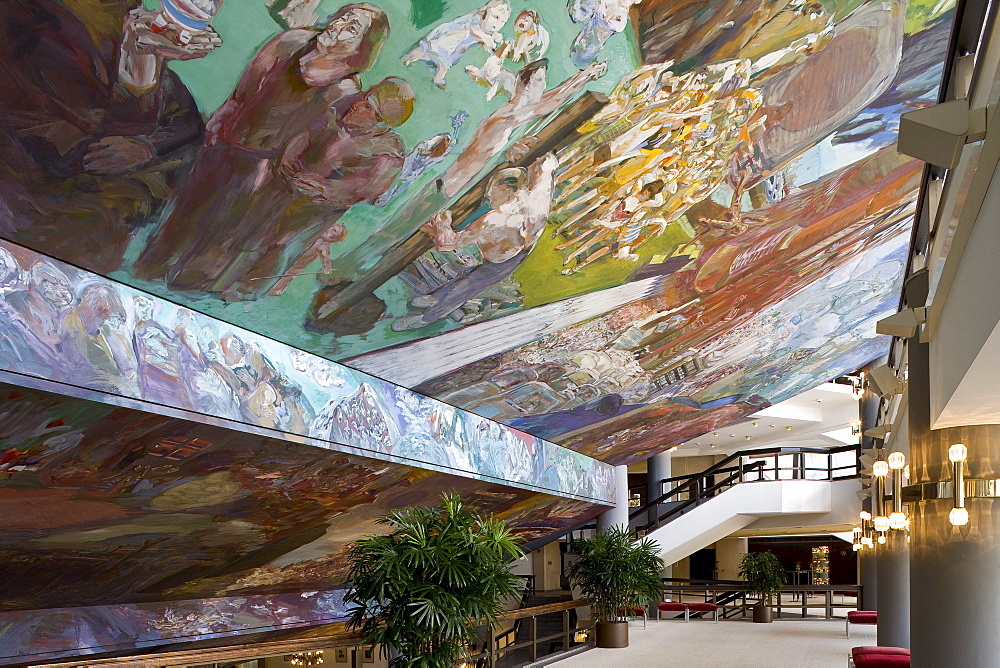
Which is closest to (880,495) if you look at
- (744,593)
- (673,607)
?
(673,607)

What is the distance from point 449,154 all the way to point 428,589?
380 cm

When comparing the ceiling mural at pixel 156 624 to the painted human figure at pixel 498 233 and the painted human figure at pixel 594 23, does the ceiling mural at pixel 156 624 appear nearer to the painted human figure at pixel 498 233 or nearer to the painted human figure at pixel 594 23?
the painted human figure at pixel 498 233

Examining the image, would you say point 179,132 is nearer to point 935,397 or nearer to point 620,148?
point 620,148

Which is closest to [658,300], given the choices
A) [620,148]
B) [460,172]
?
[620,148]

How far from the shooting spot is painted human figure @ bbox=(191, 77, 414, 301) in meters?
4.72

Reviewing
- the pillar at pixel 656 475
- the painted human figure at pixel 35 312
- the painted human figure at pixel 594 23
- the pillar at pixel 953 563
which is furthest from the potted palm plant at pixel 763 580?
the painted human figure at pixel 35 312

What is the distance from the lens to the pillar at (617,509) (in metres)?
17.9

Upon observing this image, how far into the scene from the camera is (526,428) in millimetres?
12258

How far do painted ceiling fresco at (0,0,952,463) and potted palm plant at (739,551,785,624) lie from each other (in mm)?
12322

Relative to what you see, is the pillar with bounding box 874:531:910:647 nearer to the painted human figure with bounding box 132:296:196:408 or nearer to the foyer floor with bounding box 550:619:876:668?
the foyer floor with bounding box 550:619:876:668

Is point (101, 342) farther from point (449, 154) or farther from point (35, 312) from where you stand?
point (449, 154)

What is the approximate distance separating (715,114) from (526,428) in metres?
7.06

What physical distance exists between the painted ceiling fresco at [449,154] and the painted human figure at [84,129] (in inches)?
→ 0.5

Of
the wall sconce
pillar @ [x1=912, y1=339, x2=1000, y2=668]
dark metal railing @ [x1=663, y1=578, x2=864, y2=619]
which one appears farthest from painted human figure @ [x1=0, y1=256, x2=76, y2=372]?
dark metal railing @ [x1=663, y1=578, x2=864, y2=619]
